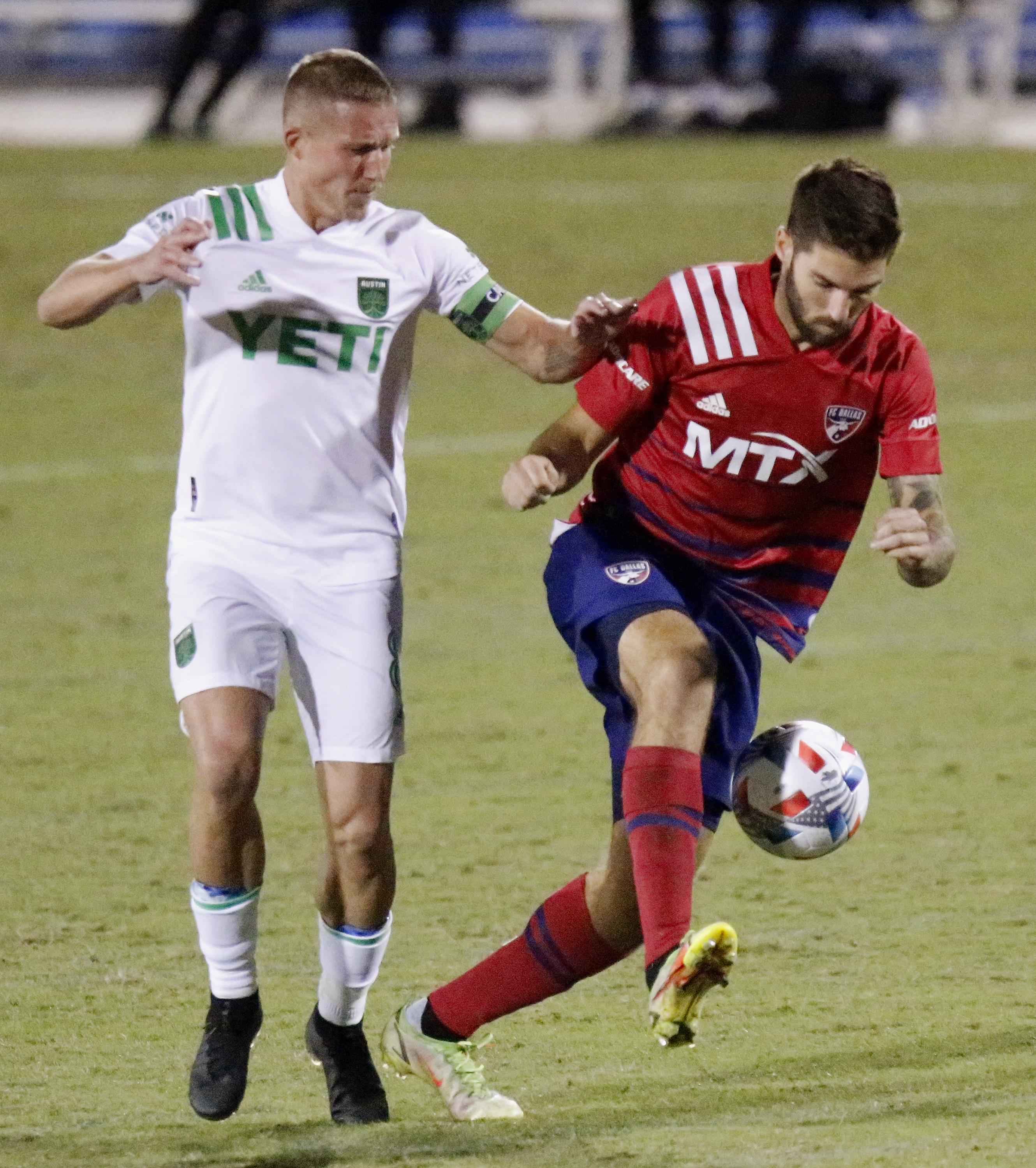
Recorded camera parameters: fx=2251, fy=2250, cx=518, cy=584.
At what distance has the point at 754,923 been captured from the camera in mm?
5949

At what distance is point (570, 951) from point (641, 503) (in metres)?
0.99

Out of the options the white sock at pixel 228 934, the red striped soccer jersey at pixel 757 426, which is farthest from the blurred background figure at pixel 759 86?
the white sock at pixel 228 934

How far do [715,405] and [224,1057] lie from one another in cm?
170

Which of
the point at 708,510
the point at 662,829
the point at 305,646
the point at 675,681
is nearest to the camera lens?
the point at 662,829

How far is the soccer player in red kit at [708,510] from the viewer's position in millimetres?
4570

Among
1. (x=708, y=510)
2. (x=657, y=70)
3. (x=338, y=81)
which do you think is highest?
(x=338, y=81)

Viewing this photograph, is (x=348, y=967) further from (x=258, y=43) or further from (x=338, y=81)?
(x=258, y=43)

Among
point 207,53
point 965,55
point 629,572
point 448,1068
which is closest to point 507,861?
point 448,1068

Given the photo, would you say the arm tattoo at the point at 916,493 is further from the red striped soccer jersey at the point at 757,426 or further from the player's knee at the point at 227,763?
the player's knee at the point at 227,763

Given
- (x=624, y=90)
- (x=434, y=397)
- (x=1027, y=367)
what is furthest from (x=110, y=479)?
(x=624, y=90)

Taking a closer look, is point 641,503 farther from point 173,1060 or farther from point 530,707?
point 530,707

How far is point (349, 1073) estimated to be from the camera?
4.67 meters

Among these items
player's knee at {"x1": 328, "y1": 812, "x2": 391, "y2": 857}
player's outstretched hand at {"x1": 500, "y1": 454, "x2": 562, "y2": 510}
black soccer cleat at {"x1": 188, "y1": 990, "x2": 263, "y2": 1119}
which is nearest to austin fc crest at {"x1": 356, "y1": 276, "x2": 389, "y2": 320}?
player's outstretched hand at {"x1": 500, "y1": 454, "x2": 562, "y2": 510}

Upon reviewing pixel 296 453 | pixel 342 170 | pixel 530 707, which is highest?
pixel 342 170
